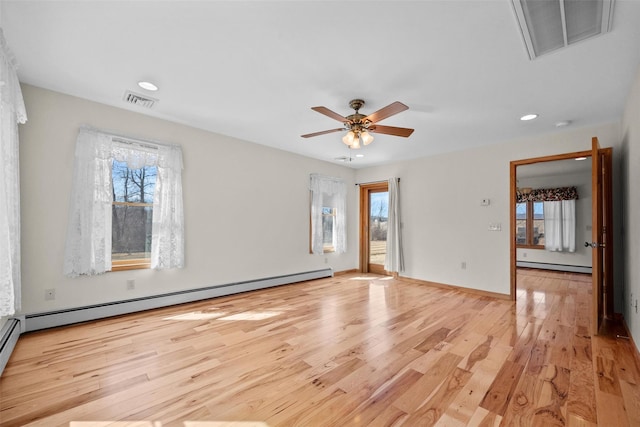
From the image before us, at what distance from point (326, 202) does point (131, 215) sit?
3517 mm

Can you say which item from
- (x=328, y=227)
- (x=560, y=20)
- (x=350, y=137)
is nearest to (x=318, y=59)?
(x=350, y=137)

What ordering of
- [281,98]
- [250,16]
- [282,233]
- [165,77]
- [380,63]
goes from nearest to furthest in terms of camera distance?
[250,16]
[380,63]
[165,77]
[281,98]
[282,233]

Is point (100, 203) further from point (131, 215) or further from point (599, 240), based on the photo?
point (599, 240)

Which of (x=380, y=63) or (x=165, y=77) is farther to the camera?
(x=165, y=77)

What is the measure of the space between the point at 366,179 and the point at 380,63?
165 inches

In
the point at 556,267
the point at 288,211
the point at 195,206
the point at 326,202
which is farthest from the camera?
the point at 556,267

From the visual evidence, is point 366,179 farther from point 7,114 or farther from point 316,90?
point 7,114

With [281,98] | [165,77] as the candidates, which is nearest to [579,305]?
[281,98]

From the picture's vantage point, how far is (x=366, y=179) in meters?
6.41

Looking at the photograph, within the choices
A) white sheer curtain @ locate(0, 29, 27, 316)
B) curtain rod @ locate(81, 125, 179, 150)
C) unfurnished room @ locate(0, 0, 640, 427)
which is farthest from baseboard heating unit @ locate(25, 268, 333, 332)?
curtain rod @ locate(81, 125, 179, 150)

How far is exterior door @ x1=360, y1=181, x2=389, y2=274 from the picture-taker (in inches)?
246

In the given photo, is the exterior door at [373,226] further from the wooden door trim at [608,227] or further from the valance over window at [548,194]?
the valance over window at [548,194]

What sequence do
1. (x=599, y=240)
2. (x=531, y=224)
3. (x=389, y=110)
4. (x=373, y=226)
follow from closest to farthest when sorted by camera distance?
(x=389, y=110)
(x=599, y=240)
(x=373, y=226)
(x=531, y=224)

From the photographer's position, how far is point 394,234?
562cm
